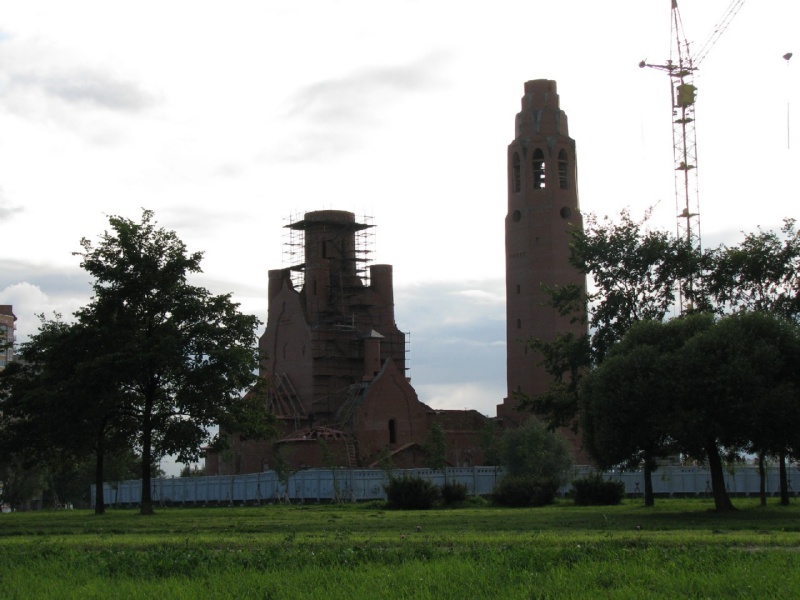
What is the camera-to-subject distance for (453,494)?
149 feet

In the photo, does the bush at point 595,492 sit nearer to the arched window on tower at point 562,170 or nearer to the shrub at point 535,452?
the shrub at point 535,452

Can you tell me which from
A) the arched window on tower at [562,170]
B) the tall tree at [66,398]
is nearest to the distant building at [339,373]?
the arched window on tower at [562,170]

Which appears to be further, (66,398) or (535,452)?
(535,452)

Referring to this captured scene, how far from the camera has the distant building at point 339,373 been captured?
283ft

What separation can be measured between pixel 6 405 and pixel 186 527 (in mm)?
22899

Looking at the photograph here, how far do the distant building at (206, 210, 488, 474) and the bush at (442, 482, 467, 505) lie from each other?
34.3 meters

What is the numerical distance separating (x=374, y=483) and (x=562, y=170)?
158 ft

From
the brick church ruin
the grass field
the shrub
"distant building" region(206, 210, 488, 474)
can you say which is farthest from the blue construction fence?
the grass field

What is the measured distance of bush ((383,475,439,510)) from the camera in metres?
43.0

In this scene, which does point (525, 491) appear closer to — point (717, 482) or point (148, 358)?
point (717, 482)

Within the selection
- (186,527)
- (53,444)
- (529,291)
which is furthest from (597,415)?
(529,291)

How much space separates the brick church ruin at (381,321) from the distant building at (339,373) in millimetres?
101

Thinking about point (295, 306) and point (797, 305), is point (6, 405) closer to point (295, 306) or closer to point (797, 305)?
point (797, 305)

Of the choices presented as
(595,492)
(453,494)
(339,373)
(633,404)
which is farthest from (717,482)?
(339,373)
